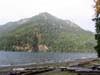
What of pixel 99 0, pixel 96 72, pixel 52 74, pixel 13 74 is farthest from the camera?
pixel 99 0

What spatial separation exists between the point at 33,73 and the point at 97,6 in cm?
2354

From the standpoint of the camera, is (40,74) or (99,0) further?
(99,0)

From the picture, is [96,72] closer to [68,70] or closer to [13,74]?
[68,70]

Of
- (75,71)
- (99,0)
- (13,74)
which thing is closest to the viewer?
(75,71)


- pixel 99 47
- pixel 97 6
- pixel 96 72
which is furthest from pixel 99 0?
pixel 96 72

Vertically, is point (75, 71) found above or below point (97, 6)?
below

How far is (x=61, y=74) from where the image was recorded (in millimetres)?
36188

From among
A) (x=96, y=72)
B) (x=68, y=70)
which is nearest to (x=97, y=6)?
(x=68, y=70)

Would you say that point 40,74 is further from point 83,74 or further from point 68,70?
point 83,74

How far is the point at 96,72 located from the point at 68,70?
7.24 metres

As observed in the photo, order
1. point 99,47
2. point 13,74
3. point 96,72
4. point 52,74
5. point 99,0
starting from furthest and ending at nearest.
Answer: point 99,47
point 99,0
point 13,74
point 52,74
point 96,72

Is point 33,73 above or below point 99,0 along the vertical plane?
below

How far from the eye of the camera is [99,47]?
69.9 metres

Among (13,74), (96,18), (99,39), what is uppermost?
(96,18)
